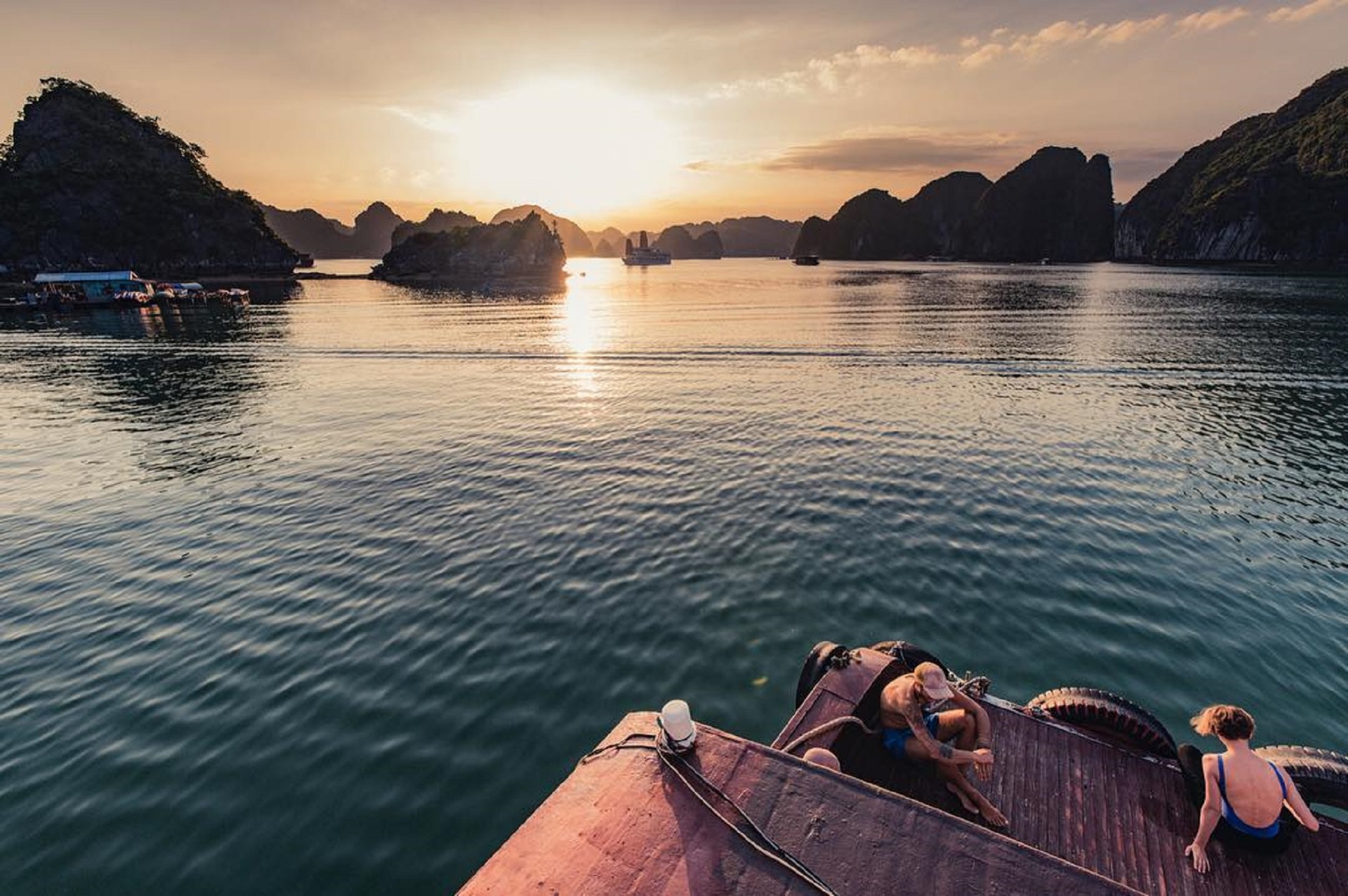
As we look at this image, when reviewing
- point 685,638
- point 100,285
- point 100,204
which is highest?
point 100,204

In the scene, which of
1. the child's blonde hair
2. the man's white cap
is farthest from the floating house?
the child's blonde hair

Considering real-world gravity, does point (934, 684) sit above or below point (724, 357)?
above

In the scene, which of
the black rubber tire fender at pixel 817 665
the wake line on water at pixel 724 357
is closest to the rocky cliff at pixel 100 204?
the wake line on water at pixel 724 357

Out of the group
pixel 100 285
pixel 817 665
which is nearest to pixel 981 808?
pixel 817 665

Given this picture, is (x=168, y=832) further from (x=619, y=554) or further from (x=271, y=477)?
(x=271, y=477)

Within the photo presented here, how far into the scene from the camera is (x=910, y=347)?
2147 inches

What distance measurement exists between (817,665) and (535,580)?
9169 millimetres

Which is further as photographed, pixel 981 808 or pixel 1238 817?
pixel 981 808

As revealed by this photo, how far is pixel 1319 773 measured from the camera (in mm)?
7762

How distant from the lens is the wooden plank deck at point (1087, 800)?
268 inches

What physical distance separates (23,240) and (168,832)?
240187mm

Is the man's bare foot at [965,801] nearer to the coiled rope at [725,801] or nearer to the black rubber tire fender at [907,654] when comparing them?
the black rubber tire fender at [907,654]

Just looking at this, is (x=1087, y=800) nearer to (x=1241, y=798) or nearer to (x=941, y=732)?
(x=1241, y=798)

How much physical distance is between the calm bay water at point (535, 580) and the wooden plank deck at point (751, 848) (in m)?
4.57
